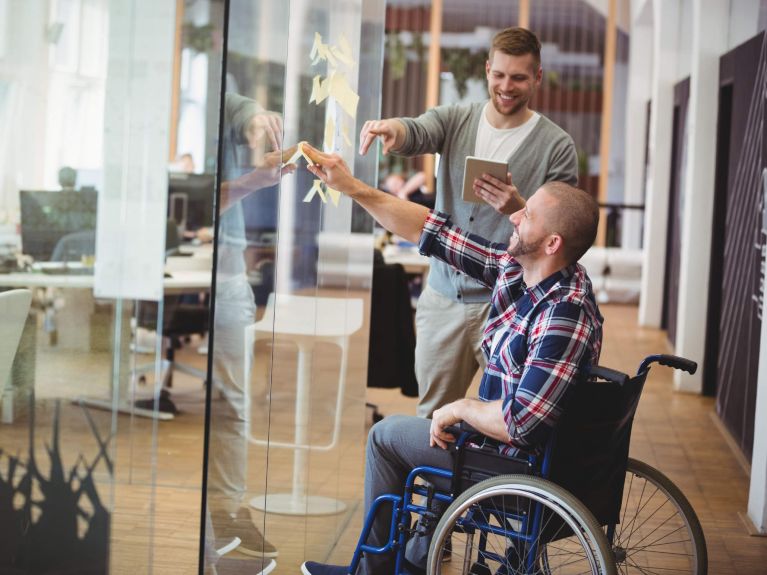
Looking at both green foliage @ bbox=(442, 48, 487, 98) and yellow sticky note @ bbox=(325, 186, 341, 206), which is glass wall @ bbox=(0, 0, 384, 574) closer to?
yellow sticky note @ bbox=(325, 186, 341, 206)

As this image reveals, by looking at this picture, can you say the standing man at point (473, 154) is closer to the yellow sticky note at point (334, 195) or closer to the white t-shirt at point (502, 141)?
the white t-shirt at point (502, 141)

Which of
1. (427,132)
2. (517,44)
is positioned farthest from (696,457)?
(517,44)

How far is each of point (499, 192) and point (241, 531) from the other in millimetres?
1184

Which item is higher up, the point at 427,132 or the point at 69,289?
the point at 427,132

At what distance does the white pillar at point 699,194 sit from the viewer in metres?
6.47

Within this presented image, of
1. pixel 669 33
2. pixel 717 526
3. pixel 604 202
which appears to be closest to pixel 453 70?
pixel 604 202

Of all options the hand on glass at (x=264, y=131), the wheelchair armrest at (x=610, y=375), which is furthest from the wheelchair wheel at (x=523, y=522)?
the hand on glass at (x=264, y=131)

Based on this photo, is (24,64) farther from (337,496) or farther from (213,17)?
(213,17)

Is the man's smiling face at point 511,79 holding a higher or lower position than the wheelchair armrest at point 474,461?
higher

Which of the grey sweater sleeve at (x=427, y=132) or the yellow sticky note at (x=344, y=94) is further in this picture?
the grey sweater sleeve at (x=427, y=132)

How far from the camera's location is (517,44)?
317 centimetres

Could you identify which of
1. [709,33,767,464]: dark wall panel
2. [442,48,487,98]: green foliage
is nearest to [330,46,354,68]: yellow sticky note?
[709,33,767,464]: dark wall panel

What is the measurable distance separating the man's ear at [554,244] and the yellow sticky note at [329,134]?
0.89 metres

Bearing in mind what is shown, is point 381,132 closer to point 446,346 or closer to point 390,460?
point 446,346
